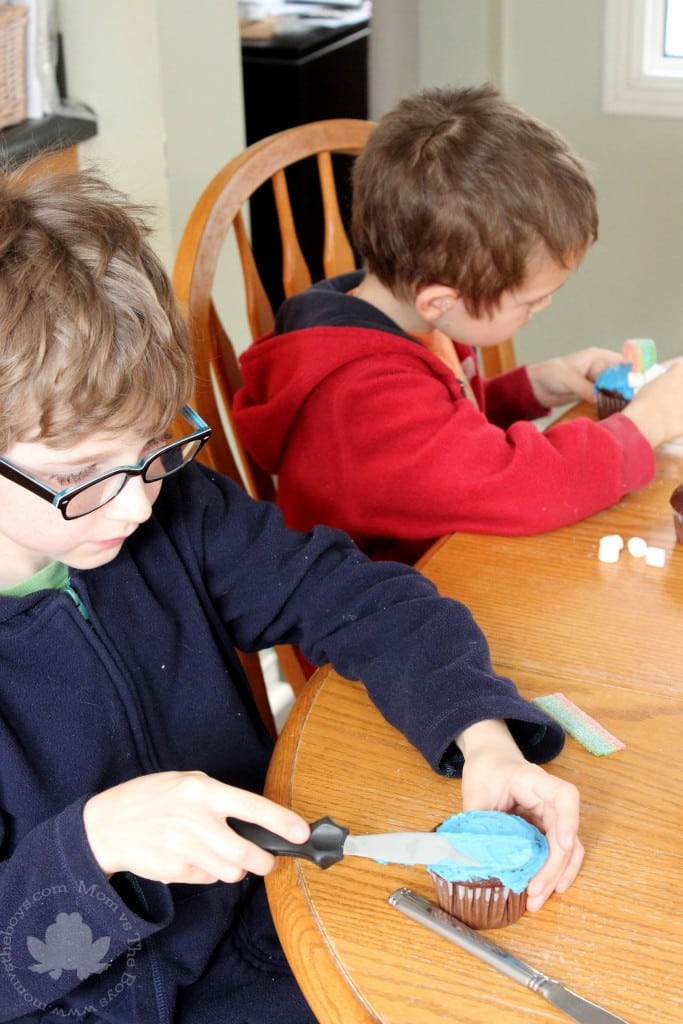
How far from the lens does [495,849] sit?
0.74m


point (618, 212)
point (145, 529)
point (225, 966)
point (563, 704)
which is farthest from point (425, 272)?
point (618, 212)

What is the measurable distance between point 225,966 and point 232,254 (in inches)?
50.8

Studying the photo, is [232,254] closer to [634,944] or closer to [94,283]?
[94,283]

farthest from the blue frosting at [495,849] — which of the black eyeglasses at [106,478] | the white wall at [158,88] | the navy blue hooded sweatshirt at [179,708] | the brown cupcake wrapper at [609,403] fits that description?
the white wall at [158,88]

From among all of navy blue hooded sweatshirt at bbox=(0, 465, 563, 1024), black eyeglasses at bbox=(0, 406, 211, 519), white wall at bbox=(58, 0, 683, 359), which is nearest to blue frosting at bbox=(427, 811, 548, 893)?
navy blue hooded sweatshirt at bbox=(0, 465, 563, 1024)

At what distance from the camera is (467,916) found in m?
0.73

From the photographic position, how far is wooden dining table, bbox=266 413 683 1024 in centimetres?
69

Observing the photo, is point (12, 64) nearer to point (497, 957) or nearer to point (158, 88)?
point (158, 88)

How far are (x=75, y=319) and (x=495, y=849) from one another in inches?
17.5

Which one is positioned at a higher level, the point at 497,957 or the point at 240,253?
the point at 240,253

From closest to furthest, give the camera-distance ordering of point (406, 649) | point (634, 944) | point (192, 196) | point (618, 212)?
1. point (634, 944)
2. point (406, 649)
3. point (192, 196)
4. point (618, 212)

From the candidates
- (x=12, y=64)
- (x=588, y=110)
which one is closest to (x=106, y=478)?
(x=12, y=64)

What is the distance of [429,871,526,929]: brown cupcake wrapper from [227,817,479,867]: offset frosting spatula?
2 centimetres

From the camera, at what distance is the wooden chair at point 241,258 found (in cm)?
132
